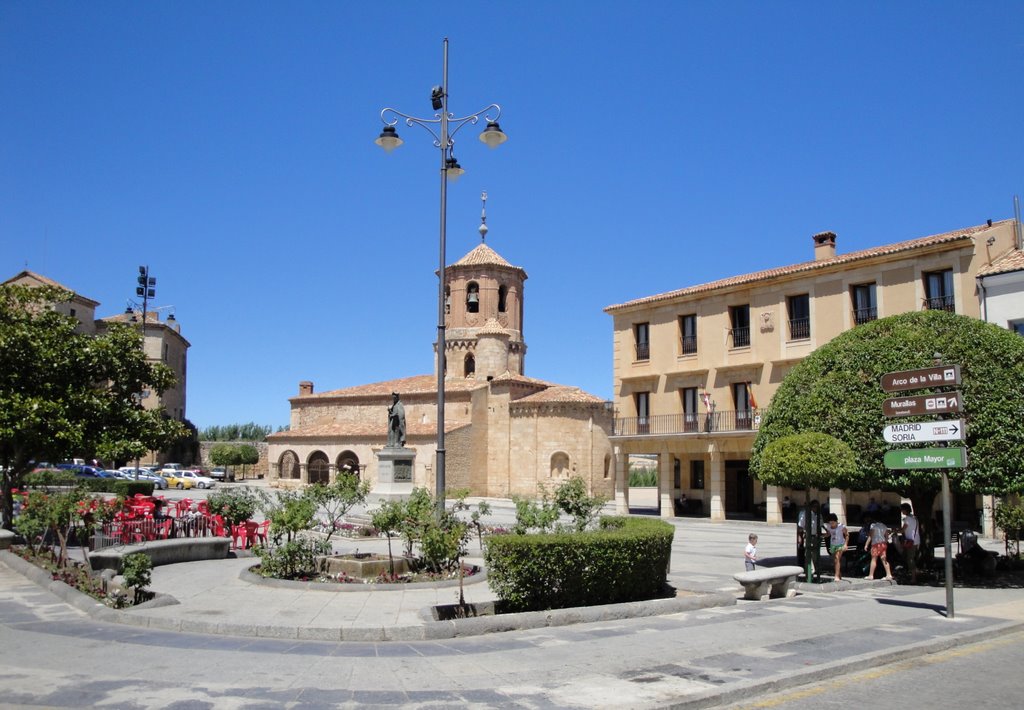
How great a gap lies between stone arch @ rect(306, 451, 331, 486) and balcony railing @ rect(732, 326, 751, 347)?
94.7ft

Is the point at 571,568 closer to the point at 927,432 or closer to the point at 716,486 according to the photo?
the point at 927,432

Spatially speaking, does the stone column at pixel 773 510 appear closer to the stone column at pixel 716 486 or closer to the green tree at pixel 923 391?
the stone column at pixel 716 486

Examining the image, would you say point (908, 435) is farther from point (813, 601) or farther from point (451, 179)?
point (451, 179)

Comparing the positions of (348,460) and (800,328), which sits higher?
(800,328)

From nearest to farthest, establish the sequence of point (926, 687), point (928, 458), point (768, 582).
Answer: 1. point (926, 687)
2. point (928, 458)
3. point (768, 582)

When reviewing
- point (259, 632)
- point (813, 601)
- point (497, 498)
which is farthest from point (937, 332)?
point (497, 498)

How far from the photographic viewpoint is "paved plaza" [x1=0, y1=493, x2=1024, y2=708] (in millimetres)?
6438

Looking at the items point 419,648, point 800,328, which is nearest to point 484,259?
point 800,328

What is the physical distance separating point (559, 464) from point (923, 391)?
3121 centimetres

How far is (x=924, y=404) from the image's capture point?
11031 mm

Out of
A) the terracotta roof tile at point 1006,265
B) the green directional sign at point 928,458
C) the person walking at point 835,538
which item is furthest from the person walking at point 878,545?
the terracotta roof tile at point 1006,265

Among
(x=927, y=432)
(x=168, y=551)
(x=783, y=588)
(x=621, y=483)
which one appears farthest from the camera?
(x=621, y=483)

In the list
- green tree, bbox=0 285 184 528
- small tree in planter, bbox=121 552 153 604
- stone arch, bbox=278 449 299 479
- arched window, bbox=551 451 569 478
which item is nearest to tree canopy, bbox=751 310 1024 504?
small tree in planter, bbox=121 552 153 604

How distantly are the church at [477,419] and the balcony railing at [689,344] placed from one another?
12.4m
